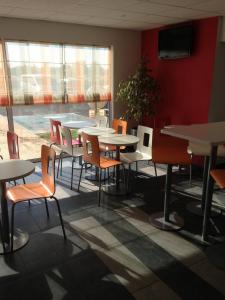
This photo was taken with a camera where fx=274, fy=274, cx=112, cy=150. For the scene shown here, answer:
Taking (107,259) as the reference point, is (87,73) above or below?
above

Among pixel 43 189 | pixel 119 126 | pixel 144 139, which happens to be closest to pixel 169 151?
pixel 144 139

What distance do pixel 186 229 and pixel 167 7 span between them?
297 cm

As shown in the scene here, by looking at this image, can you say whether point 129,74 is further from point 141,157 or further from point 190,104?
point 141,157

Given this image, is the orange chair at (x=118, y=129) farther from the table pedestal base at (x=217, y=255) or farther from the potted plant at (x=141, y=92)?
the table pedestal base at (x=217, y=255)

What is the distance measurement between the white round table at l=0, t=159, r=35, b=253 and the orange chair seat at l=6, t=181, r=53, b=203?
110mm

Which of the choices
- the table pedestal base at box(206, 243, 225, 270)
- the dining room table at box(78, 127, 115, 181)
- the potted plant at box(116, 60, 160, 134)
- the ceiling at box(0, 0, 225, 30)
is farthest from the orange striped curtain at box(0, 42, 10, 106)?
the table pedestal base at box(206, 243, 225, 270)

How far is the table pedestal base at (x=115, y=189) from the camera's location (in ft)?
12.8

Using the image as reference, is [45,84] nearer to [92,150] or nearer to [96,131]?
[96,131]

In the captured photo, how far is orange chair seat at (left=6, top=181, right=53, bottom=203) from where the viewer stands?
259 centimetres

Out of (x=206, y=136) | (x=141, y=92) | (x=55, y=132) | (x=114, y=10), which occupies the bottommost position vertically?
(x=55, y=132)

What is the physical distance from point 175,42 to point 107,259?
4.11 metres

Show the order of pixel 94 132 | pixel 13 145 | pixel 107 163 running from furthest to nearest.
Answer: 1. pixel 94 132
2. pixel 107 163
3. pixel 13 145

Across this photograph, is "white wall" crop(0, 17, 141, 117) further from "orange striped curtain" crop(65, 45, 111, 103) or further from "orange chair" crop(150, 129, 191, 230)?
"orange chair" crop(150, 129, 191, 230)

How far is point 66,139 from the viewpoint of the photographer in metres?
4.13
